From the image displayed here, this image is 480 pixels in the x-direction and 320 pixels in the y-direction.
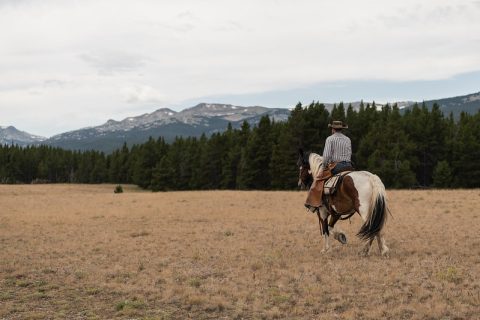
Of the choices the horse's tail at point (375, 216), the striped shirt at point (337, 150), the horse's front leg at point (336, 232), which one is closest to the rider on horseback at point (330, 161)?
the striped shirt at point (337, 150)

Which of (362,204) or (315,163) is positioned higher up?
(315,163)

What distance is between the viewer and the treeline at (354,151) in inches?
2554

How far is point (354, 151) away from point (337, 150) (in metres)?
58.3

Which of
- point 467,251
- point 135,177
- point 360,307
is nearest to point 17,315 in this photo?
point 360,307

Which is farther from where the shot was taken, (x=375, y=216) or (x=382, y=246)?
(x=382, y=246)

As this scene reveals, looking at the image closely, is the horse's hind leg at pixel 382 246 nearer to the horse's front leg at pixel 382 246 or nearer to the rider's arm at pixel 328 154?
the horse's front leg at pixel 382 246

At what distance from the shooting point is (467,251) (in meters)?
13.6

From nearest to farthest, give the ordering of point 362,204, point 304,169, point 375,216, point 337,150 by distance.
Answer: point 375,216
point 362,204
point 337,150
point 304,169

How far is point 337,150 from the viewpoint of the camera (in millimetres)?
14500

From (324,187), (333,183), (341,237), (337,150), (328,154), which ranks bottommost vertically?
(341,237)

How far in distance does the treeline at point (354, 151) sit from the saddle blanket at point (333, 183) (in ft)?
169

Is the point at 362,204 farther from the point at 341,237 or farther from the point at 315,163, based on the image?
the point at 315,163

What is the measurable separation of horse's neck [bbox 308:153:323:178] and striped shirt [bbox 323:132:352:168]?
37 centimetres

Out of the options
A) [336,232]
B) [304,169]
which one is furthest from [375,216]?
[304,169]
